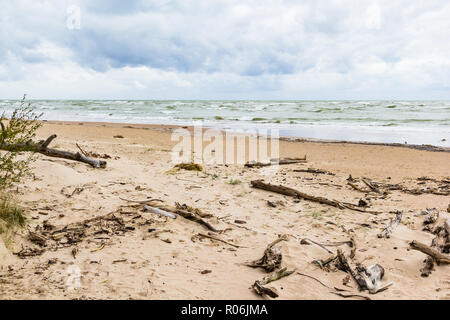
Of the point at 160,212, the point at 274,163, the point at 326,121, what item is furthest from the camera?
the point at 326,121

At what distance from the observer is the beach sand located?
12.0 ft

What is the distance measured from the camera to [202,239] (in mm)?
4996

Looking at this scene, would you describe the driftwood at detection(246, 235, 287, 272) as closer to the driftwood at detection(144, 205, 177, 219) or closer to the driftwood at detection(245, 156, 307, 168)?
the driftwood at detection(144, 205, 177, 219)

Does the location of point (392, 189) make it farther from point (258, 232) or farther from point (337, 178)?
point (258, 232)

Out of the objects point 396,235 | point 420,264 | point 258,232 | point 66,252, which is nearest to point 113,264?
point 66,252

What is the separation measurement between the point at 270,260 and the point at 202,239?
118 cm

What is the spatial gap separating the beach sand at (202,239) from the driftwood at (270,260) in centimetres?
→ 8

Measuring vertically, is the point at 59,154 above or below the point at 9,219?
above

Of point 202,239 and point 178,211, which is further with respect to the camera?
point 178,211

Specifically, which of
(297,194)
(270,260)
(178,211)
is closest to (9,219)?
(178,211)

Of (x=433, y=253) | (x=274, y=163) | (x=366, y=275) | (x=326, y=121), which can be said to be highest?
(x=326, y=121)

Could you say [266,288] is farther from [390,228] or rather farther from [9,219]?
[9,219]

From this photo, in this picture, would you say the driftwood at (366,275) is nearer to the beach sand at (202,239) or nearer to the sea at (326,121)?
the beach sand at (202,239)
